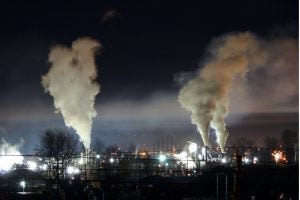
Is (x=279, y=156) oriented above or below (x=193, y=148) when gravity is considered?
below

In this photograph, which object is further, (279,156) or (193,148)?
(279,156)

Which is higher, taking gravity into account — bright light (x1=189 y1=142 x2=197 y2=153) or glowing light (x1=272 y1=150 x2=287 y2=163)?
bright light (x1=189 y1=142 x2=197 y2=153)

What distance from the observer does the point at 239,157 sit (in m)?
13.0

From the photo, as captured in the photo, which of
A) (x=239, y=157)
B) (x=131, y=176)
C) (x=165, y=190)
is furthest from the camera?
(x=131, y=176)

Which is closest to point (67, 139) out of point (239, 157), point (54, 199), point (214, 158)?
point (214, 158)

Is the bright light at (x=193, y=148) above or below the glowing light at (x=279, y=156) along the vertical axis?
above

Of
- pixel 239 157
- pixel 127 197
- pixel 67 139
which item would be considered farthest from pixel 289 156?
pixel 239 157

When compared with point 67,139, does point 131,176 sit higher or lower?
lower

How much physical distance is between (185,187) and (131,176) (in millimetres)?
10514

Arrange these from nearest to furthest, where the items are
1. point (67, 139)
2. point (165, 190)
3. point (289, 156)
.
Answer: point (165, 190), point (67, 139), point (289, 156)

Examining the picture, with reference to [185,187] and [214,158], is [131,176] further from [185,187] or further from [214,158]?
[185,187]

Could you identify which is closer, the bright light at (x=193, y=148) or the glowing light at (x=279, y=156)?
the bright light at (x=193, y=148)

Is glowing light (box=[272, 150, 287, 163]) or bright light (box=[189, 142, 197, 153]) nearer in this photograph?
bright light (box=[189, 142, 197, 153])

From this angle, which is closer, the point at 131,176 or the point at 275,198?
the point at 275,198
